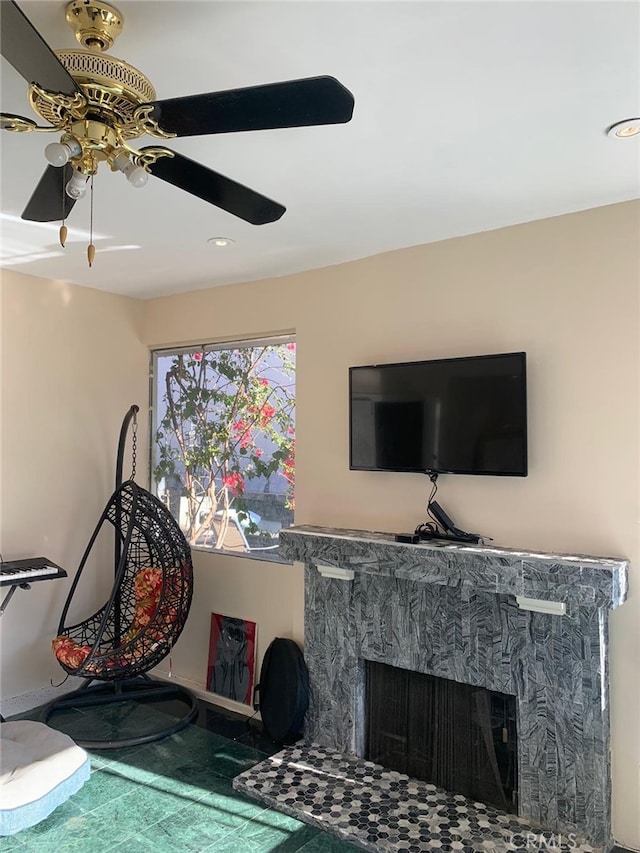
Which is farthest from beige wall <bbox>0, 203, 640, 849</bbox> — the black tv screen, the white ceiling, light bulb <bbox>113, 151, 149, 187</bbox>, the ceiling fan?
light bulb <bbox>113, 151, 149, 187</bbox>

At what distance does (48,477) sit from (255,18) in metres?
3.17

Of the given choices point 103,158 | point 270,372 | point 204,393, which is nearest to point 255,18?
point 103,158

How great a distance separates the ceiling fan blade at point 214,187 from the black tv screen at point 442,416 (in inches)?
47.3

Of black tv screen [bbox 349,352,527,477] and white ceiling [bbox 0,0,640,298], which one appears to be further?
black tv screen [bbox 349,352,527,477]

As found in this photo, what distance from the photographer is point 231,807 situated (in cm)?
272

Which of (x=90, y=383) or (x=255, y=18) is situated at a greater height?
(x=255, y=18)

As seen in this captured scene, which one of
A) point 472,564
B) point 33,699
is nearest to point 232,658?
point 33,699

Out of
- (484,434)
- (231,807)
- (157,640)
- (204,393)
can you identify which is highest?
(204,393)

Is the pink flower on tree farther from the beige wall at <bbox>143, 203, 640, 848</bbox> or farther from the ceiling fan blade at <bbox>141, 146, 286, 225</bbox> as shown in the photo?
the ceiling fan blade at <bbox>141, 146, 286, 225</bbox>

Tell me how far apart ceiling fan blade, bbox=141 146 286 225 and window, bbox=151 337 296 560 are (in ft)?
6.01

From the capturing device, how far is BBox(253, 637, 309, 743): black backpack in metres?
3.22

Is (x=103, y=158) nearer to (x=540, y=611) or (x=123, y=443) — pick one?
(x=540, y=611)

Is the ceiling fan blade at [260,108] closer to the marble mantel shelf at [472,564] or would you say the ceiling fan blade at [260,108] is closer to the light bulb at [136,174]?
the light bulb at [136,174]

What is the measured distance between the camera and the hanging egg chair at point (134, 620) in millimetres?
3320
